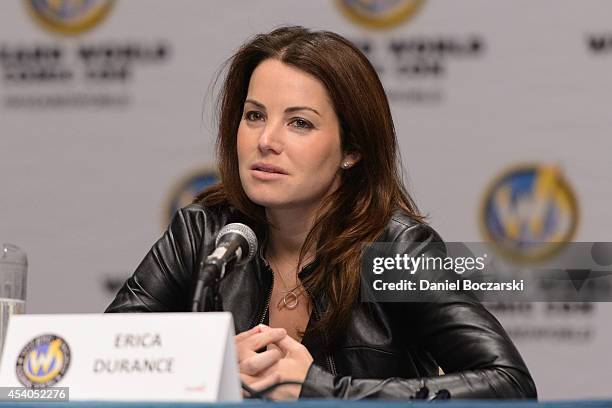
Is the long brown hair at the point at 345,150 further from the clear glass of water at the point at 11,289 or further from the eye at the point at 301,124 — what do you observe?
the clear glass of water at the point at 11,289

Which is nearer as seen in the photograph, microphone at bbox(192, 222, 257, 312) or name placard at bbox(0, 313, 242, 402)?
name placard at bbox(0, 313, 242, 402)

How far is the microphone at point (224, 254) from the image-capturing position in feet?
4.97

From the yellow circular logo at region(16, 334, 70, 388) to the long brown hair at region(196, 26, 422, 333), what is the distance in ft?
2.76

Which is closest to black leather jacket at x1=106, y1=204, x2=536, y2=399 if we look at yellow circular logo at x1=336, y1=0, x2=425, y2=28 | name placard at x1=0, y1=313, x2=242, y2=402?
name placard at x1=0, y1=313, x2=242, y2=402

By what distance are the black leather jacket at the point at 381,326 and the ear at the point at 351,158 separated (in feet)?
0.55

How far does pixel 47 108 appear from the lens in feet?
10.4

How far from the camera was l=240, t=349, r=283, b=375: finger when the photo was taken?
160 cm

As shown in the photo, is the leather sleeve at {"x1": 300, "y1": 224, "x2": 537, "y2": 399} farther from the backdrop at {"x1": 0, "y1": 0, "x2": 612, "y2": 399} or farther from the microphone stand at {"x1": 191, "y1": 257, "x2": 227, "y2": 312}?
the backdrop at {"x1": 0, "y1": 0, "x2": 612, "y2": 399}

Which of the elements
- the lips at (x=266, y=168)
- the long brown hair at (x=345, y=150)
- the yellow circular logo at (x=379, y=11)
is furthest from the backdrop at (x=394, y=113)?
the lips at (x=266, y=168)

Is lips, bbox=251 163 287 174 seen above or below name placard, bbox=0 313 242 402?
above

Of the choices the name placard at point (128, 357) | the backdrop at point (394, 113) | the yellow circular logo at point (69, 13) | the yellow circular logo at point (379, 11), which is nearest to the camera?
the name placard at point (128, 357)

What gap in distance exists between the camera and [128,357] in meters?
1.30

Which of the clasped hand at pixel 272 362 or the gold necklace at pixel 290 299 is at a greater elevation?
the clasped hand at pixel 272 362

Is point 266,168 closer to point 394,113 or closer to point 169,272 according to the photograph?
point 169,272
